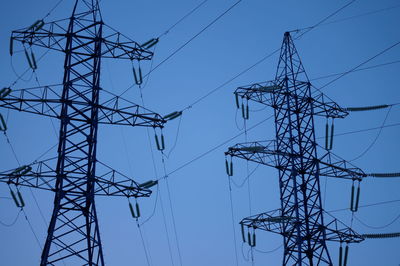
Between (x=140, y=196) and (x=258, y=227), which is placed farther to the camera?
(x=258, y=227)

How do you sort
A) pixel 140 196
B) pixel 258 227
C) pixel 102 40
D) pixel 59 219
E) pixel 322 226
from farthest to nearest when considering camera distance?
1. pixel 258 227
2. pixel 322 226
3. pixel 102 40
4. pixel 140 196
5. pixel 59 219

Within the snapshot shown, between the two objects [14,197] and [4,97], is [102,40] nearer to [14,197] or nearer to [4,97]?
[4,97]

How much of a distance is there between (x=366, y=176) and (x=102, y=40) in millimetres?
14658

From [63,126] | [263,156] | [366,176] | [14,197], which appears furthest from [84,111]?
[366,176]

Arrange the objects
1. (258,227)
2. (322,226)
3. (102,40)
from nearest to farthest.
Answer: (102,40)
(322,226)
(258,227)

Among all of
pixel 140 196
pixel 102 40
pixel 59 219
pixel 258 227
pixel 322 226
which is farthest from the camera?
pixel 258 227

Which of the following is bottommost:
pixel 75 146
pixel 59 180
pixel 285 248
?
pixel 285 248

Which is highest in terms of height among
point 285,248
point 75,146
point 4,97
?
point 4,97

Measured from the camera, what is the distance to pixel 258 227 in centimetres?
2847

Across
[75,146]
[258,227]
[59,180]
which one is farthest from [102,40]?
[258,227]

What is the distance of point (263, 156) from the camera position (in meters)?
27.8

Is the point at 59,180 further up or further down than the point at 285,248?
further up

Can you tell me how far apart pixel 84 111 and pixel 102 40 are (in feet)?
11.1

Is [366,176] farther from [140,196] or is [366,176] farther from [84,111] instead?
[84,111]
